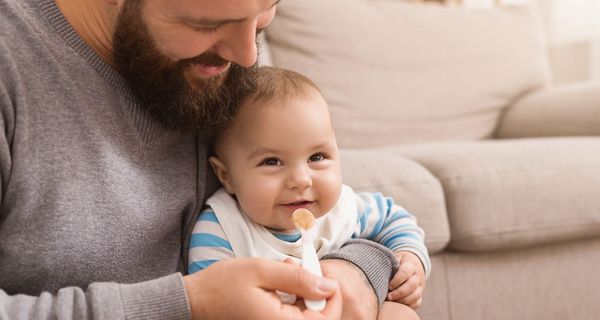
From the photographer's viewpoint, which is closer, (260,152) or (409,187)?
(260,152)

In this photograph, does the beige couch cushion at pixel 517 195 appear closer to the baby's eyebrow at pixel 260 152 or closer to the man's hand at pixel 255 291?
the baby's eyebrow at pixel 260 152

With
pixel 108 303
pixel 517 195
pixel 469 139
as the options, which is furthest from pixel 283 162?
pixel 469 139

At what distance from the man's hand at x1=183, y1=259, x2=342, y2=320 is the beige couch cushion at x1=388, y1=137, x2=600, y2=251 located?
0.72 metres

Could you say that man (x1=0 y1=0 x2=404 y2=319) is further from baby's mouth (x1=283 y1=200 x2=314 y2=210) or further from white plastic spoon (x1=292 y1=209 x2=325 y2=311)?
baby's mouth (x1=283 y1=200 x2=314 y2=210)

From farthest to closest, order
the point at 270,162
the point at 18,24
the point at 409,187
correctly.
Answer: the point at 409,187
the point at 270,162
the point at 18,24

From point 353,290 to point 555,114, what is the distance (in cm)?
141

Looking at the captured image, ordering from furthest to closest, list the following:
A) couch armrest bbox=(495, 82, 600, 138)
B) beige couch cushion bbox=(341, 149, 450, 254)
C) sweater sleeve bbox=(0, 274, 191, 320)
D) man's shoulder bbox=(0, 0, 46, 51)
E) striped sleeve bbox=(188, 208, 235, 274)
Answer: couch armrest bbox=(495, 82, 600, 138) → beige couch cushion bbox=(341, 149, 450, 254) → striped sleeve bbox=(188, 208, 235, 274) → man's shoulder bbox=(0, 0, 46, 51) → sweater sleeve bbox=(0, 274, 191, 320)

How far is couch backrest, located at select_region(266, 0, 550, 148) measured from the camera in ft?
6.20

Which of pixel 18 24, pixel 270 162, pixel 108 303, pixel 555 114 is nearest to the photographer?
pixel 108 303

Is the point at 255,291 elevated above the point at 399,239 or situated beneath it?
elevated above

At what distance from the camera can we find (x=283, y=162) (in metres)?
0.96

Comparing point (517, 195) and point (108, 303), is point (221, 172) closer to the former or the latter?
point (108, 303)

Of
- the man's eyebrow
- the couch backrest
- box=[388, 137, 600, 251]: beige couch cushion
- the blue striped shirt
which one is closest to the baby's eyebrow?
the blue striped shirt

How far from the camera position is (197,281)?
0.70 m
